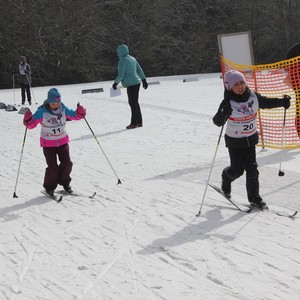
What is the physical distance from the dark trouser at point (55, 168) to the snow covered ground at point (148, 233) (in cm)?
21

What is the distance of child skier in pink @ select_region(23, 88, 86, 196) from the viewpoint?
6.50 metres

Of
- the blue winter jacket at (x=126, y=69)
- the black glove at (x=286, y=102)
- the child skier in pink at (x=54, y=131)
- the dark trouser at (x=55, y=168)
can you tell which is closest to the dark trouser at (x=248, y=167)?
the black glove at (x=286, y=102)

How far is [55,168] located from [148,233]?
2.04 metres

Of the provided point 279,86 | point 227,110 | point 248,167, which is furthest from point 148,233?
point 279,86

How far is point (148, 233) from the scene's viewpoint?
5141 millimetres

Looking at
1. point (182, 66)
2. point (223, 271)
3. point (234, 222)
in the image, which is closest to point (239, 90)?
point (234, 222)

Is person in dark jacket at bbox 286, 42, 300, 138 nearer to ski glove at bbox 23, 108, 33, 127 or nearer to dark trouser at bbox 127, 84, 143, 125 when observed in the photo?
ski glove at bbox 23, 108, 33, 127

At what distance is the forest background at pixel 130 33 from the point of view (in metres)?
38.4

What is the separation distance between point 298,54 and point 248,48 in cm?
190

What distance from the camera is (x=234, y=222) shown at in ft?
17.5

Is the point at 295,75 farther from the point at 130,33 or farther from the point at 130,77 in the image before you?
the point at 130,33

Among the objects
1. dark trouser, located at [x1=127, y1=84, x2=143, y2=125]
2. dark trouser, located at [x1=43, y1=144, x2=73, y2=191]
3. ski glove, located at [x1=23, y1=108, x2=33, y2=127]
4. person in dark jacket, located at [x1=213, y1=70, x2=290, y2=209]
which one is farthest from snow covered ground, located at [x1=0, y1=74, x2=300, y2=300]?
dark trouser, located at [x1=127, y1=84, x2=143, y2=125]

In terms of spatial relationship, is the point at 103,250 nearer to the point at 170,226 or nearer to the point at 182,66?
the point at 170,226

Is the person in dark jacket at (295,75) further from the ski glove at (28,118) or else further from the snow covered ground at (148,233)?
the ski glove at (28,118)
